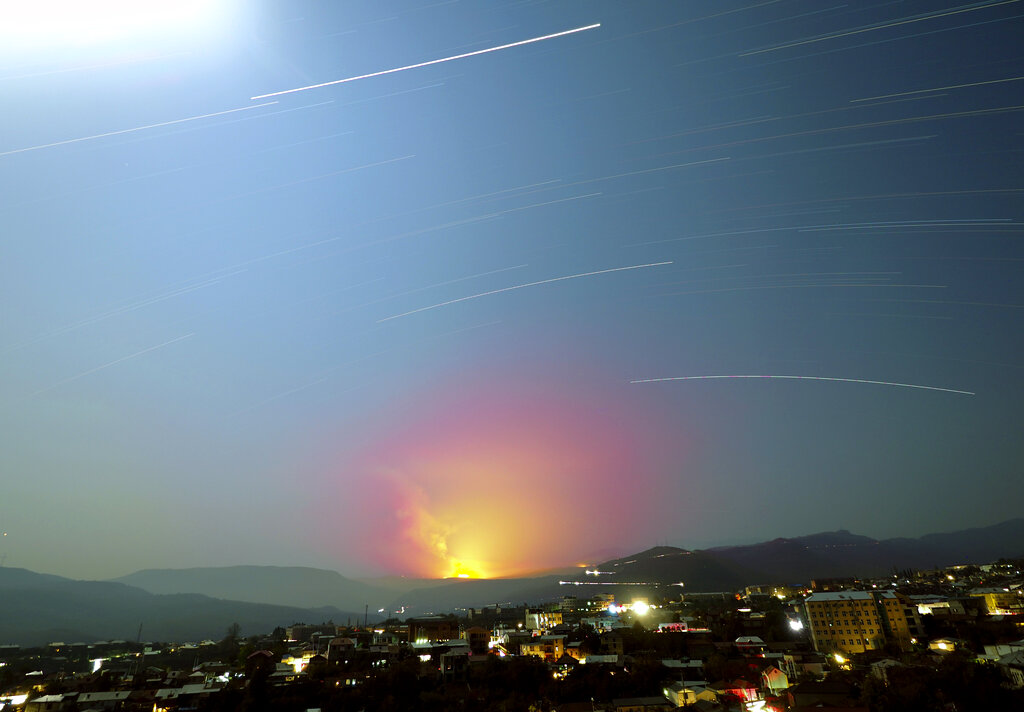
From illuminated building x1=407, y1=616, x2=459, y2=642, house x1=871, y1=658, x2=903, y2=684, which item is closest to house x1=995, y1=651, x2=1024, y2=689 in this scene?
house x1=871, y1=658, x2=903, y2=684

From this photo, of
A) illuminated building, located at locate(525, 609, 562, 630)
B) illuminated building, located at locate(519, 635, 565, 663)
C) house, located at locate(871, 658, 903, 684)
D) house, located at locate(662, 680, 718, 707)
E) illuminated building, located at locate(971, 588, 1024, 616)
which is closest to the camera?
house, located at locate(662, 680, 718, 707)

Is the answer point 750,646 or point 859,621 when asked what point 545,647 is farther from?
point 859,621

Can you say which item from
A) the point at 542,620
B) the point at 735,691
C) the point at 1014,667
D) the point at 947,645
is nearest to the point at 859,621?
the point at 947,645

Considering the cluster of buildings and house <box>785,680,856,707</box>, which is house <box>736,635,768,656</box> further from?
house <box>785,680,856,707</box>

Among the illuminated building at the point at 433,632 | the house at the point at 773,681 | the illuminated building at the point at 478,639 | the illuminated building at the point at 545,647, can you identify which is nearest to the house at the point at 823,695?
the house at the point at 773,681

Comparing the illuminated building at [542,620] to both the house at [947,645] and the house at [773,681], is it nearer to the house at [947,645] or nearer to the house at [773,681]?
the house at [947,645]

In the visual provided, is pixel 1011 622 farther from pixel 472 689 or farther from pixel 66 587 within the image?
pixel 66 587
